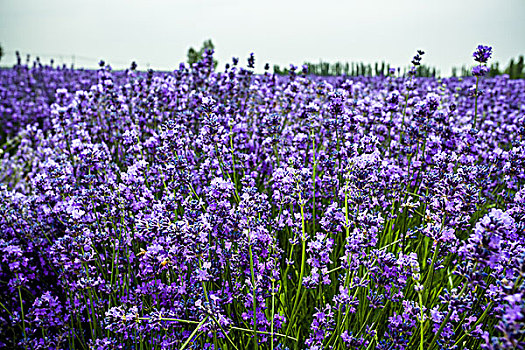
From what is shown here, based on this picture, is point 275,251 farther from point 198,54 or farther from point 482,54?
point 198,54

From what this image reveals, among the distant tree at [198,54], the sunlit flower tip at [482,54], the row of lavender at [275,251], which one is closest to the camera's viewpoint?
the row of lavender at [275,251]

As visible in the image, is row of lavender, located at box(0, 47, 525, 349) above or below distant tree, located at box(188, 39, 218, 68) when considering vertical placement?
below

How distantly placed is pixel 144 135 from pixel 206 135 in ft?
5.59

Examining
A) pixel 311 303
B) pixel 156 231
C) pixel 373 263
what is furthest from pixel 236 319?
pixel 373 263

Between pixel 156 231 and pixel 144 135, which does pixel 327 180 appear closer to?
pixel 156 231

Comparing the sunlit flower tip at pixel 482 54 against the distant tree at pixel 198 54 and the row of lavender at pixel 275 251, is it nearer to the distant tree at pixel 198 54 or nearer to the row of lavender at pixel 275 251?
the row of lavender at pixel 275 251

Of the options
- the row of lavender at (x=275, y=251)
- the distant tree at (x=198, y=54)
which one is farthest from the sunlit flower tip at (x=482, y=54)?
the distant tree at (x=198, y=54)

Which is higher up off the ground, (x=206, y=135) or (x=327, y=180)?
(x=206, y=135)

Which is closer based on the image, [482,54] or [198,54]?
[482,54]

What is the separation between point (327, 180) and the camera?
→ 91.4 inches

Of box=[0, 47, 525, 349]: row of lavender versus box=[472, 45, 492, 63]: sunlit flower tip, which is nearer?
box=[0, 47, 525, 349]: row of lavender

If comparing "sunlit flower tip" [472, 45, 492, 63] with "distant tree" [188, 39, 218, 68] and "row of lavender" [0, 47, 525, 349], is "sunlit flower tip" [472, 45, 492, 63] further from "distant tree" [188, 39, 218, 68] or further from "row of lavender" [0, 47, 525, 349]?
"distant tree" [188, 39, 218, 68]

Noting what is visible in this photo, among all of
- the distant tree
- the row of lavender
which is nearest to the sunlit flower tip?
the row of lavender

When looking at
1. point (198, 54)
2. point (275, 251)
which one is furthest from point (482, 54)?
point (198, 54)
